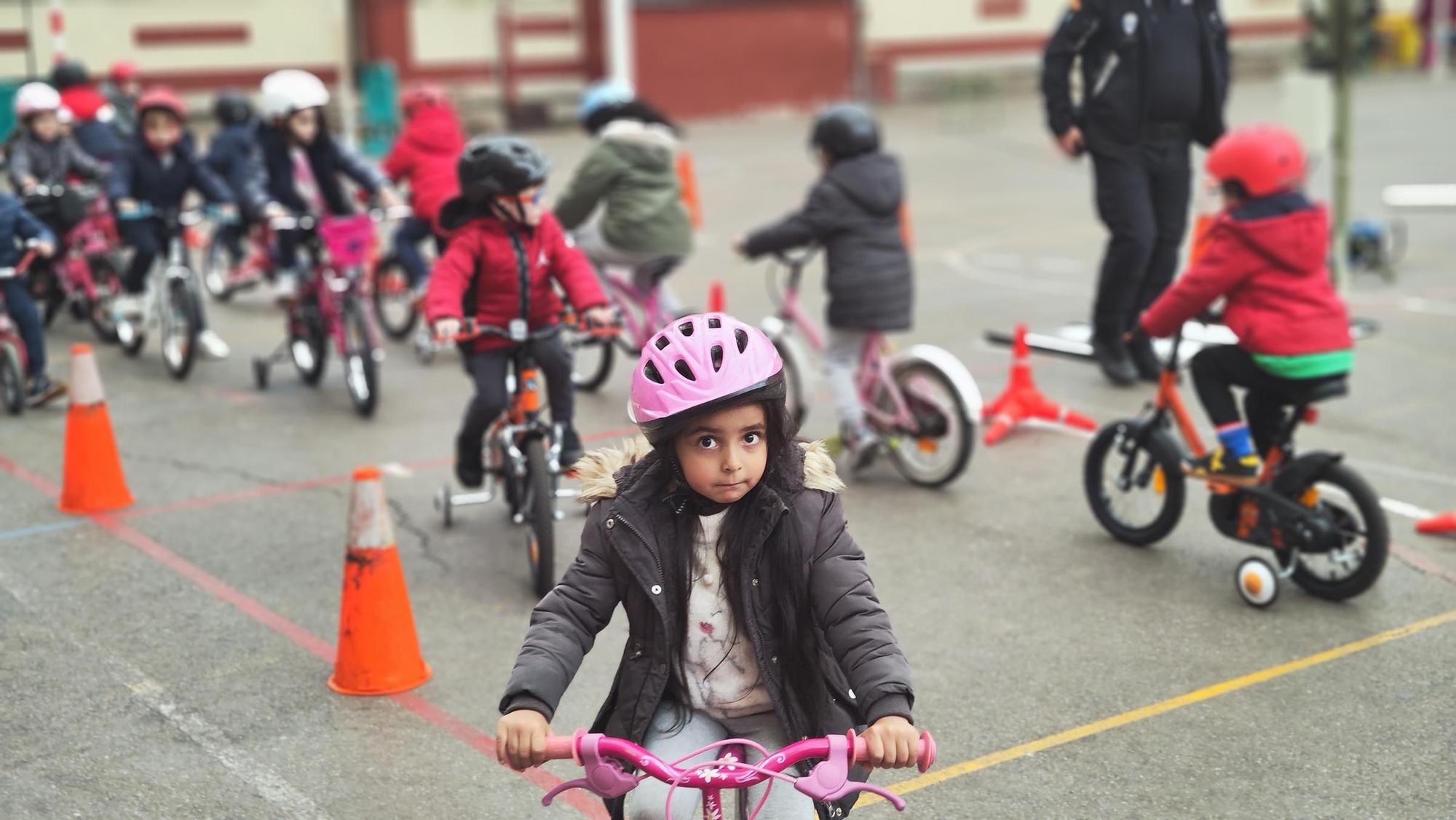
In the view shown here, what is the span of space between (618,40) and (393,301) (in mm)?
19611

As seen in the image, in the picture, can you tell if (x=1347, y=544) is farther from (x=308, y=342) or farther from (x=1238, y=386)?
(x=308, y=342)

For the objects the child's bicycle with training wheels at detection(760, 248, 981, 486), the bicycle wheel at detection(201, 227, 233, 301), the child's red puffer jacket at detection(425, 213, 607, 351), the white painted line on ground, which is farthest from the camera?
the bicycle wheel at detection(201, 227, 233, 301)

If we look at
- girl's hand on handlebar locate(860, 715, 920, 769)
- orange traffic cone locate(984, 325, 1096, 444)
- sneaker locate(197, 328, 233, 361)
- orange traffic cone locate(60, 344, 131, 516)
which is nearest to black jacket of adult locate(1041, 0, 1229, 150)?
orange traffic cone locate(984, 325, 1096, 444)

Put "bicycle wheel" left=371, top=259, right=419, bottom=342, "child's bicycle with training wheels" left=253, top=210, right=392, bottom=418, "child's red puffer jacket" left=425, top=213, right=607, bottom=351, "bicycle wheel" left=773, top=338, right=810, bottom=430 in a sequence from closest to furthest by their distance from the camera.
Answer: "child's red puffer jacket" left=425, top=213, right=607, bottom=351
"bicycle wheel" left=773, top=338, right=810, bottom=430
"child's bicycle with training wheels" left=253, top=210, right=392, bottom=418
"bicycle wheel" left=371, top=259, right=419, bottom=342

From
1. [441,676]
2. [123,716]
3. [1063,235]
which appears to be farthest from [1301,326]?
[1063,235]

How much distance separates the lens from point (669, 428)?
3.42m

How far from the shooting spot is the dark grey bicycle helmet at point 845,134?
8.09 m

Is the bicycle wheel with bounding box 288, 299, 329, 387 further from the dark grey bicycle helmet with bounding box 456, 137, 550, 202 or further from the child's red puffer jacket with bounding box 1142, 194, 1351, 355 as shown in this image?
the child's red puffer jacket with bounding box 1142, 194, 1351, 355

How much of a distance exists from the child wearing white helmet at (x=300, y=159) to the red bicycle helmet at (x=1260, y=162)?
18.4ft

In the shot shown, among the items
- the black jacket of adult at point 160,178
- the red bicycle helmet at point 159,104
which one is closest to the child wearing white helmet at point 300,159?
the black jacket of adult at point 160,178

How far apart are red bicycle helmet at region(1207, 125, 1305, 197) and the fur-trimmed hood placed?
339cm

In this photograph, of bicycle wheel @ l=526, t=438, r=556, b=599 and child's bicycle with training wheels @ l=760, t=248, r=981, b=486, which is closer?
bicycle wheel @ l=526, t=438, r=556, b=599

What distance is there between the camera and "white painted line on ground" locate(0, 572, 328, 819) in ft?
15.5

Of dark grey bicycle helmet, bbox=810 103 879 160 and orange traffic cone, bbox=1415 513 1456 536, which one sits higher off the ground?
dark grey bicycle helmet, bbox=810 103 879 160
